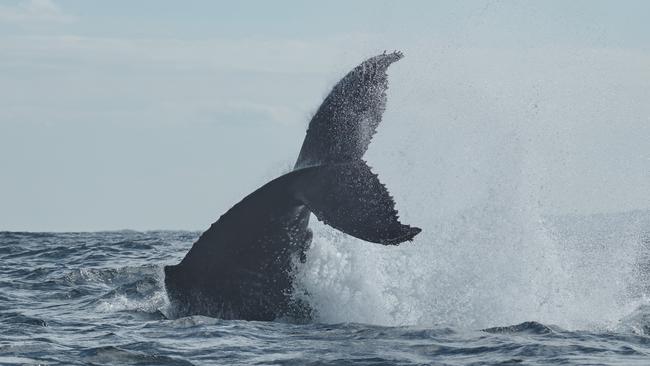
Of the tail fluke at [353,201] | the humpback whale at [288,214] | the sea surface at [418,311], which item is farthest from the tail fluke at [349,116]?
the sea surface at [418,311]

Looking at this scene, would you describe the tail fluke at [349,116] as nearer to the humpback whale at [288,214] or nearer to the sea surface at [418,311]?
the humpback whale at [288,214]

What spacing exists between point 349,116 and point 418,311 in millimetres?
2411

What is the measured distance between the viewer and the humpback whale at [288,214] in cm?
818

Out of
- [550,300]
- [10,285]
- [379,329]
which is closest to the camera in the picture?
[379,329]

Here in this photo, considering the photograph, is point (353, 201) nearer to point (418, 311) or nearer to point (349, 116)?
point (349, 116)

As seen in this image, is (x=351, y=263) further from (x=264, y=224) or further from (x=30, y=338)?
(x=30, y=338)

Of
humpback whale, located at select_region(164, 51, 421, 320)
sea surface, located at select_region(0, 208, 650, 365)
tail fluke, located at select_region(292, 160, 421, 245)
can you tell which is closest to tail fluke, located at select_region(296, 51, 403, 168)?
humpback whale, located at select_region(164, 51, 421, 320)

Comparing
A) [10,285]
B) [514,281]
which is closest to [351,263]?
[514,281]

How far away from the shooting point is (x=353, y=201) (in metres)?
7.99

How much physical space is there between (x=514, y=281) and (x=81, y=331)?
14.2ft

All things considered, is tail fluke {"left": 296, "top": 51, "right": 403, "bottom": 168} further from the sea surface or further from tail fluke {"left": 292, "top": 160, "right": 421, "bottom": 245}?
the sea surface

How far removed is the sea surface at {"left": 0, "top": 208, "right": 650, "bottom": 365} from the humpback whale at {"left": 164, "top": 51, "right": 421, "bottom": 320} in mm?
226

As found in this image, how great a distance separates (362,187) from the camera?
802 centimetres

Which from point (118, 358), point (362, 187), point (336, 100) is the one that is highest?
point (336, 100)
